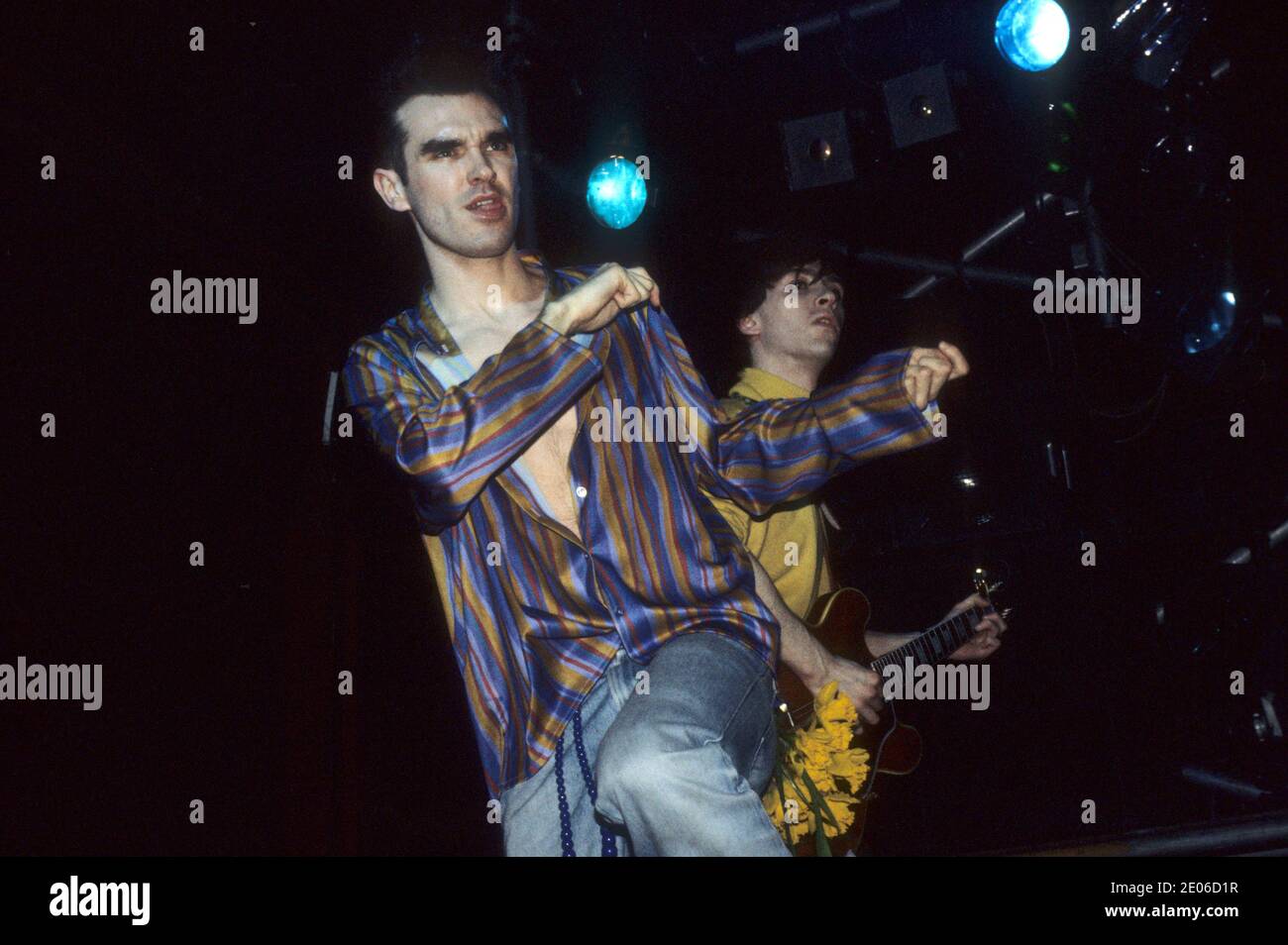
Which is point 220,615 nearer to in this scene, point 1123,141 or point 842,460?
point 842,460

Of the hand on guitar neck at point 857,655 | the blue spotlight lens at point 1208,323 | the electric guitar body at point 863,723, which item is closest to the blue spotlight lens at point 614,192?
the hand on guitar neck at point 857,655

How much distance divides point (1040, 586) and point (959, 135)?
4.61 ft

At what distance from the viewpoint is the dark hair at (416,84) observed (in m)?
2.77

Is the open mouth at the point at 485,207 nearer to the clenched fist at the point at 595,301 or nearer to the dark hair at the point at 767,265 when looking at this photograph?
the clenched fist at the point at 595,301

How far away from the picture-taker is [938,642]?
3.47 m

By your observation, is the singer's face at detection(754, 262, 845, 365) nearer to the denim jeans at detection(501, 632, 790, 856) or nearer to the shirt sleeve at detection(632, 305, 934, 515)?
the shirt sleeve at detection(632, 305, 934, 515)

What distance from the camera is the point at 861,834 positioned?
3148 mm

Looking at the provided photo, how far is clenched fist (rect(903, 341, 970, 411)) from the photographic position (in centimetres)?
242

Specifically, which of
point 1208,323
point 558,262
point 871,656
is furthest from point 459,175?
point 1208,323

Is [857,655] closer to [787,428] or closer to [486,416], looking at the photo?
[787,428]

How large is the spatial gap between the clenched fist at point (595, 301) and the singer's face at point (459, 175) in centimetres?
41

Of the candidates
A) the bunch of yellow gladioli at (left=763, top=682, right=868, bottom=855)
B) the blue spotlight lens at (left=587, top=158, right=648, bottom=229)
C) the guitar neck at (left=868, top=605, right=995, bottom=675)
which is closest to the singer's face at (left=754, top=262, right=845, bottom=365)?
the blue spotlight lens at (left=587, top=158, right=648, bottom=229)

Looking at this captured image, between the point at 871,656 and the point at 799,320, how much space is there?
0.98m

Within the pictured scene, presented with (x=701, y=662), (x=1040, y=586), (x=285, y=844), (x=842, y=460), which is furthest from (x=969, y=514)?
(x=285, y=844)
